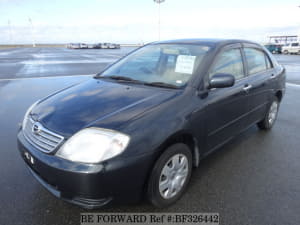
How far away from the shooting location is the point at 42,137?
2.11 m

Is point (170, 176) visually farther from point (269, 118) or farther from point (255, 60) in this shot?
point (269, 118)

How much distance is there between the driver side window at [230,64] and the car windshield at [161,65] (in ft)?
0.66

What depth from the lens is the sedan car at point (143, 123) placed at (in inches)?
74.3

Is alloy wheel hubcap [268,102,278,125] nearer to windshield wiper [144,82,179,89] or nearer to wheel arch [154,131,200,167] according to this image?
wheel arch [154,131,200,167]

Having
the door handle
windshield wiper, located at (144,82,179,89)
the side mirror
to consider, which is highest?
the side mirror

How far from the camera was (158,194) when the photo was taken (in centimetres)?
222

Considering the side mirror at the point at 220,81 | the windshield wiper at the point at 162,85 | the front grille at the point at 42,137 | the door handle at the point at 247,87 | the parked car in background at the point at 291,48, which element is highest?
the side mirror at the point at 220,81

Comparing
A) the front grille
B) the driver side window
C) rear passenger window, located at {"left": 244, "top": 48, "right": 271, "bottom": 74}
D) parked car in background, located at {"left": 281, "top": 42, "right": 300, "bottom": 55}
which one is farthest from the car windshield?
parked car in background, located at {"left": 281, "top": 42, "right": 300, "bottom": 55}

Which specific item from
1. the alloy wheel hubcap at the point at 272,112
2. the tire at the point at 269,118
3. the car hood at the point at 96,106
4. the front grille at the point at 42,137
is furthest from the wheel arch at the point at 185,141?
the alloy wheel hubcap at the point at 272,112

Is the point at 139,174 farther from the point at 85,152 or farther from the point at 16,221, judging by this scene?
the point at 16,221

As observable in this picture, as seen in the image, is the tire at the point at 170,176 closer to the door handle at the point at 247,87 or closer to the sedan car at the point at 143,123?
the sedan car at the point at 143,123

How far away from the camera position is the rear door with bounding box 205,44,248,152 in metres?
2.70

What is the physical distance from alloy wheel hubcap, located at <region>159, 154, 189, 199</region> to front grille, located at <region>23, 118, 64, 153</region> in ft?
3.21

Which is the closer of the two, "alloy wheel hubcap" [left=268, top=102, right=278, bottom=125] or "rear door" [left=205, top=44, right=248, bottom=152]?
"rear door" [left=205, top=44, right=248, bottom=152]
